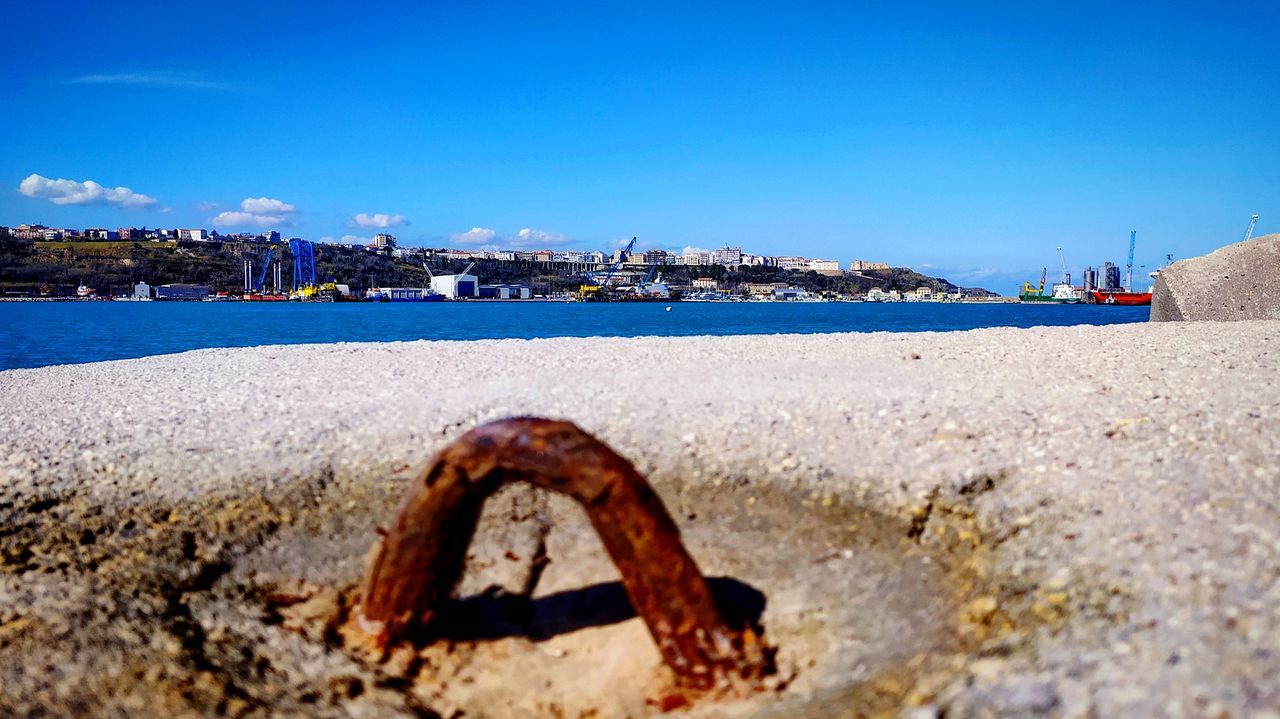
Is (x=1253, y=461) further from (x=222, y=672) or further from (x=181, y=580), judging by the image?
(x=181, y=580)

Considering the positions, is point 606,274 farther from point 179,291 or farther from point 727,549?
point 727,549

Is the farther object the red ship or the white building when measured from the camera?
the white building

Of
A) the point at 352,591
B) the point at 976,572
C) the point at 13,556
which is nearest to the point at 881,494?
the point at 976,572

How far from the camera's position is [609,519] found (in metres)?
3.74

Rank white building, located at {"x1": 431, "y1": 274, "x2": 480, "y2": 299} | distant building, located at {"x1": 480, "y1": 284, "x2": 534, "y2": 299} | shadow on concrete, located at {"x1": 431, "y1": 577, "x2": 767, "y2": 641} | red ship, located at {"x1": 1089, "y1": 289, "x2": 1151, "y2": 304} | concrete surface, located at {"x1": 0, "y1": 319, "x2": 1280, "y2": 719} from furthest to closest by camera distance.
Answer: distant building, located at {"x1": 480, "y1": 284, "x2": 534, "y2": 299}, white building, located at {"x1": 431, "y1": 274, "x2": 480, "y2": 299}, red ship, located at {"x1": 1089, "y1": 289, "x2": 1151, "y2": 304}, shadow on concrete, located at {"x1": 431, "y1": 577, "x2": 767, "y2": 641}, concrete surface, located at {"x1": 0, "y1": 319, "x2": 1280, "y2": 719}

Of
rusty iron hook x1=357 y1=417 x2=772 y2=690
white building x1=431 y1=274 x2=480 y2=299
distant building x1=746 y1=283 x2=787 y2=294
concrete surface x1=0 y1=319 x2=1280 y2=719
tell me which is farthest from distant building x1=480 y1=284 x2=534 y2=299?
rusty iron hook x1=357 y1=417 x2=772 y2=690

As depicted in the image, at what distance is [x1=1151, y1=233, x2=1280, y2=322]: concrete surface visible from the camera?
1777cm

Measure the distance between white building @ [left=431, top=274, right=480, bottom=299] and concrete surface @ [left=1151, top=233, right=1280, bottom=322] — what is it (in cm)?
13104

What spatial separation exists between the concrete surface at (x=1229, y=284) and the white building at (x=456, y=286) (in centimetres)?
13104

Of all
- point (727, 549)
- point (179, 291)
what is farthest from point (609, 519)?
point (179, 291)

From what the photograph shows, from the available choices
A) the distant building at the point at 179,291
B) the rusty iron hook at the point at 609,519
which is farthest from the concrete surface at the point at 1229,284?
the distant building at the point at 179,291

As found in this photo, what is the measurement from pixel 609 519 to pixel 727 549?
1.67m

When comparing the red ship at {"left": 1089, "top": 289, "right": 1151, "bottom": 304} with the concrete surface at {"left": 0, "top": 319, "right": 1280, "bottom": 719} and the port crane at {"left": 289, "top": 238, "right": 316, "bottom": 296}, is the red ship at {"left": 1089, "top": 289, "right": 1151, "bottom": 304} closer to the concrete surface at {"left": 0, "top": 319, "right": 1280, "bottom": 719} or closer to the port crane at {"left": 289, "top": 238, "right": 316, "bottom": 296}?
the concrete surface at {"left": 0, "top": 319, "right": 1280, "bottom": 719}

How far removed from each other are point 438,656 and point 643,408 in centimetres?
418
